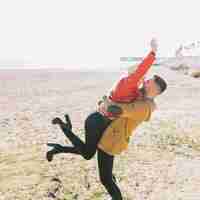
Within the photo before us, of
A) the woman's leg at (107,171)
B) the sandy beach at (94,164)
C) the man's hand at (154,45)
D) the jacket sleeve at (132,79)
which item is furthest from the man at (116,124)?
the sandy beach at (94,164)

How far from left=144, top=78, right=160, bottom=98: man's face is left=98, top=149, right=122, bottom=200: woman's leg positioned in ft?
2.98

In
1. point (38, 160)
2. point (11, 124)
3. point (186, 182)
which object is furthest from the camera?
point (11, 124)

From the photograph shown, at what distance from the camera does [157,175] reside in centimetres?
927

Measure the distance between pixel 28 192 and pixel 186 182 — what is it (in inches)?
124

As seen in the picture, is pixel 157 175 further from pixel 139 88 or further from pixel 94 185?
pixel 139 88

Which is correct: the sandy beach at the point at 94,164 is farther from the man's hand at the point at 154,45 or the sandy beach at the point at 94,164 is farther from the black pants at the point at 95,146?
the man's hand at the point at 154,45

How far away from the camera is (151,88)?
533cm

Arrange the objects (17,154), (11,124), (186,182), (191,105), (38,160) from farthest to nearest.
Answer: (191,105) < (11,124) < (17,154) < (38,160) < (186,182)

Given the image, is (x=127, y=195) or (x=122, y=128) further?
(x=127, y=195)

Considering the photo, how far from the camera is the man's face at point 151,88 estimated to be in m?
5.32

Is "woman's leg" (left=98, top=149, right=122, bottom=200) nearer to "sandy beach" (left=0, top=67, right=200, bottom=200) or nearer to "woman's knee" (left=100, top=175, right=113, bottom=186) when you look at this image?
"woman's knee" (left=100, top=175, right=113, bottom=186)

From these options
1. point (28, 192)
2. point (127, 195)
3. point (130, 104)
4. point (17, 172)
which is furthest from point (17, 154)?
point (130, 104)

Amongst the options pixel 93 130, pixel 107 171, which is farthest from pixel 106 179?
pixel 93 130

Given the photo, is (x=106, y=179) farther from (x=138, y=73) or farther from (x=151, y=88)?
(x=138, y=73)
